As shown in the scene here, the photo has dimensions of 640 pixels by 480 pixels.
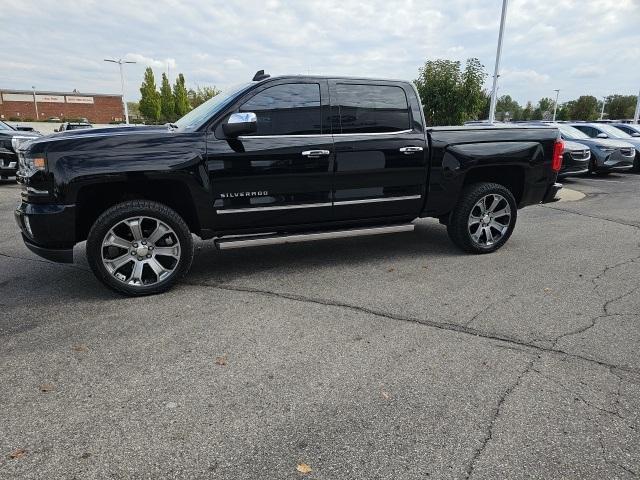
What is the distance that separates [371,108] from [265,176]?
140 centimetres

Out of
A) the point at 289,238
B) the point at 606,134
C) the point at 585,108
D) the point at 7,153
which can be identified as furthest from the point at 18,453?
the point at 585,108

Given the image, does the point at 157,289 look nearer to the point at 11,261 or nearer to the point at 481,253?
the point at 11,261

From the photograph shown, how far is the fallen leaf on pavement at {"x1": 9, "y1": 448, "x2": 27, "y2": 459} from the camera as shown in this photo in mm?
2197

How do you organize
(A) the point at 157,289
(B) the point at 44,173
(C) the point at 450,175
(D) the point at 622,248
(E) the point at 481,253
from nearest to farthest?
(B) the point at 44,173 → (A) the point at 157,289 → (C) the point at 450,175 → (E) the point at 481,253 → (D) the point at 622,248

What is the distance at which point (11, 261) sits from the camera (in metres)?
5.25

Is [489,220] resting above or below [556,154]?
below

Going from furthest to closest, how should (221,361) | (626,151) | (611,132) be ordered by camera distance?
(611,132), (626,151), (221,361)

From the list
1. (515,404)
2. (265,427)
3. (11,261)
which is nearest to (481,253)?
(515,404)

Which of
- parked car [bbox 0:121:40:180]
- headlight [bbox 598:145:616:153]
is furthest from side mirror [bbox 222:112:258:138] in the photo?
headlight [bbox 598:145:616:153]

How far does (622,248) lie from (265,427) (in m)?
5.60

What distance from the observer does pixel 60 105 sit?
7400 centimetres

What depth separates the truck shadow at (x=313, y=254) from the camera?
16.4ft

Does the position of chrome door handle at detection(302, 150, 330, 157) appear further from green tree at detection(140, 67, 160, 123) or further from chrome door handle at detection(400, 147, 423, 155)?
green tree at detection(140, 67, 160, 123)

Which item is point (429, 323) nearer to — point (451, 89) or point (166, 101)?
point (451, 89)
